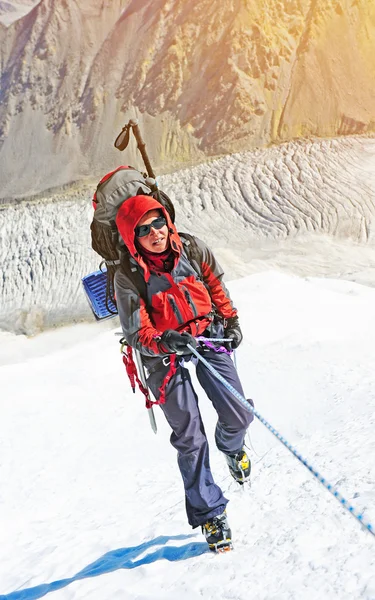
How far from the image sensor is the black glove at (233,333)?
355 cm

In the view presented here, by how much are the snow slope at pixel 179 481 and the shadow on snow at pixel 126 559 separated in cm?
1

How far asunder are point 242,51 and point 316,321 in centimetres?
4658

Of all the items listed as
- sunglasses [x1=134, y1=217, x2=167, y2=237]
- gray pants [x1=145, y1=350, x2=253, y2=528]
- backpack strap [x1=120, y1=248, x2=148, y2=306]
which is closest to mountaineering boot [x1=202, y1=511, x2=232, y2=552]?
gray pants [x1=145, y1=350, x2=253, y2=528]

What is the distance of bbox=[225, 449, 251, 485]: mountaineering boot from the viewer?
3689 millimetres

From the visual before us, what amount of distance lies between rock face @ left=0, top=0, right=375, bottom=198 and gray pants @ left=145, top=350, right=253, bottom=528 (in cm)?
4554

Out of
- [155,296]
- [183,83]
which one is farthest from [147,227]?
[183,83]

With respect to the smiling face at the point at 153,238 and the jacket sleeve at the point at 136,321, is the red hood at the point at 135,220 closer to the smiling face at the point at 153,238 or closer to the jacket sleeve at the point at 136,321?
the smiling face at the point at 153,238

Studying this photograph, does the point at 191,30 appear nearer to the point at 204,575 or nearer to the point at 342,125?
the point at 342,125

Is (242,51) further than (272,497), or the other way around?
(242,51)

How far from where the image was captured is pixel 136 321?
315 centimetres

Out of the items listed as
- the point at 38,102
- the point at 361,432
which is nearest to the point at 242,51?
the point at 38,102

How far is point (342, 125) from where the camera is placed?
1774 inches

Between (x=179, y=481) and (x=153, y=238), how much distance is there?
2661 mm

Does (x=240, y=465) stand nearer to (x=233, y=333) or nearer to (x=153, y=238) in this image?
(x=233, y=333)
